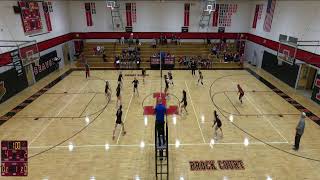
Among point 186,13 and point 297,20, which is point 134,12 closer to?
point 186,13

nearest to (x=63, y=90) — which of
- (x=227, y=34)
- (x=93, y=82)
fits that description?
(x=93, y=82)

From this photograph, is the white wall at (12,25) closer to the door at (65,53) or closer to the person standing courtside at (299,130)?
the door at (65,53)

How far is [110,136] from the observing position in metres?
13.2

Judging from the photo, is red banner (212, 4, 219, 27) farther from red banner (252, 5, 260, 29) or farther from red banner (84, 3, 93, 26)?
red banner (84, 3, 93, 26)

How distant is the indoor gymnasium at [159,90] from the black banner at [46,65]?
0.35 feet

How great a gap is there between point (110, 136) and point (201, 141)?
16.9ft

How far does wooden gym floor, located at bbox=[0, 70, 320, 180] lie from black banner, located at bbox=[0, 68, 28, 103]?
7.74 feet

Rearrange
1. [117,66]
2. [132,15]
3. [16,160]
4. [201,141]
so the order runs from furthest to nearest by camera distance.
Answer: [132,15] < [117,66] < [201,141] < [16,160]

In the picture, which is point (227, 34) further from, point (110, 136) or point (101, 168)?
point (101, 168)

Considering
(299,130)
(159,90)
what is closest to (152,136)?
(299,130)

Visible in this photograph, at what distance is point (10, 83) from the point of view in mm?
19031

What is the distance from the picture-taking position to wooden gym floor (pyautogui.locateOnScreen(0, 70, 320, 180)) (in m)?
10.5

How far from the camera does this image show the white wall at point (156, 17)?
30.3 meters

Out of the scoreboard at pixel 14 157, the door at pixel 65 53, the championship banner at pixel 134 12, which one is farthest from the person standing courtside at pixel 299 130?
the door at pixel 65 53
